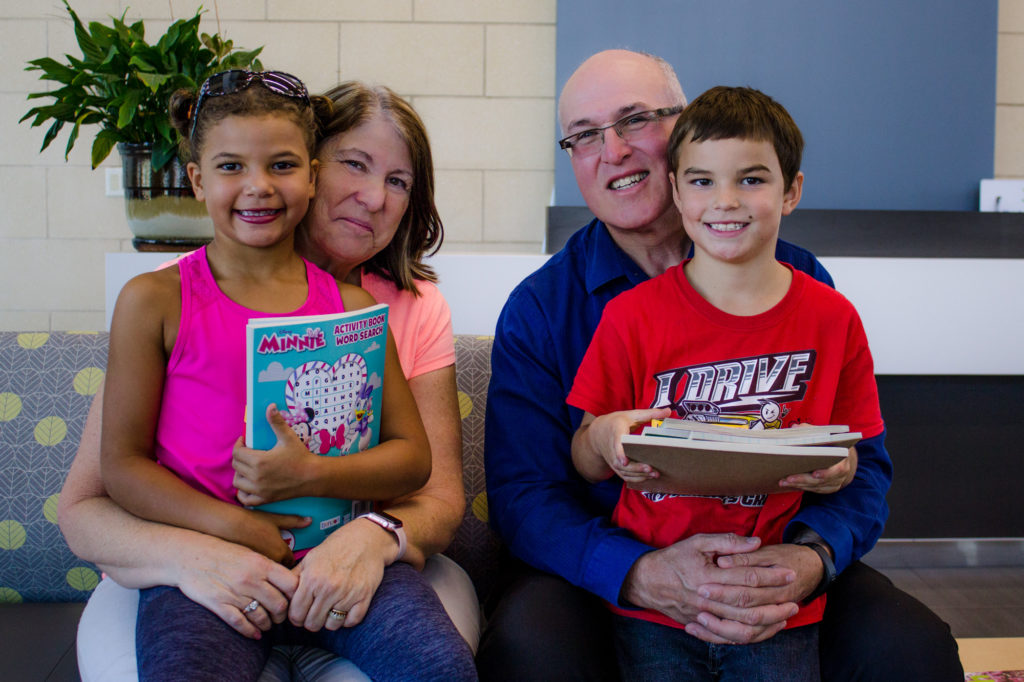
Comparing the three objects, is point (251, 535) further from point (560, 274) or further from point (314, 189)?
point (560, 274)

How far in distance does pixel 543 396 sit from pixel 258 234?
20.7 inches

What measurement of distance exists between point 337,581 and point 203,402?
302mm

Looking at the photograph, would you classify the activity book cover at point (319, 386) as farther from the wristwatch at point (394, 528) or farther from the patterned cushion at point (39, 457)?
the patterned cushion at point (39, 457)

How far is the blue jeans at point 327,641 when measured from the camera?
2.84 feet

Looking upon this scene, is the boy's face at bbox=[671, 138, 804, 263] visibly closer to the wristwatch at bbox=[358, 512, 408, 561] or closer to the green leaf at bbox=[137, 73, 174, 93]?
the wristwatch at bbox=[358, 512, 408, 561]

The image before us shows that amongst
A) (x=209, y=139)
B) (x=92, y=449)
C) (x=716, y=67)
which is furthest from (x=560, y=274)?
(x=716, y=67)

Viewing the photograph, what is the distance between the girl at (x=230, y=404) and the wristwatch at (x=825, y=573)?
498 mm

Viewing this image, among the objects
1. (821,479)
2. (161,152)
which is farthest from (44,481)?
(821,479)

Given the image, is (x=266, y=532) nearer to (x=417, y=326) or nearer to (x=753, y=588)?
(x=417, y=326)

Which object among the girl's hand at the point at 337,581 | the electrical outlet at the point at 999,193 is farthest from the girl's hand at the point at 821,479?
the electrical outlet at the point at 999,193

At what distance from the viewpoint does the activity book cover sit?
0.95 m

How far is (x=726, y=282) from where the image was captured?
3.68 ft

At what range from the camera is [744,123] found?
1096mm

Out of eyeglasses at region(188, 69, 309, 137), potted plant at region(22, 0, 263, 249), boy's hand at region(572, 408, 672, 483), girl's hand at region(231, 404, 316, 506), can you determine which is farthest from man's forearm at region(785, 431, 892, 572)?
potted plant at region(22, 0, 263, 249)
